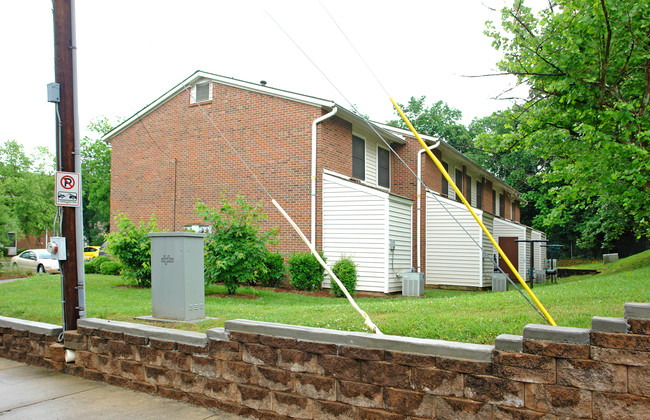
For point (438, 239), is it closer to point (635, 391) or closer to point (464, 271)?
point (464, 271)

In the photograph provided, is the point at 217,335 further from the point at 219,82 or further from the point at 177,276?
the point at 219,82

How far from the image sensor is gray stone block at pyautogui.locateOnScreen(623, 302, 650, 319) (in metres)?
3.51

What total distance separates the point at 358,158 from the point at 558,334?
46.2 ft

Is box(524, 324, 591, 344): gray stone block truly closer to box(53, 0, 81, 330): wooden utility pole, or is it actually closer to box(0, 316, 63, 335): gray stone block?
box(53, 0, 81, 330): wooden utility pole

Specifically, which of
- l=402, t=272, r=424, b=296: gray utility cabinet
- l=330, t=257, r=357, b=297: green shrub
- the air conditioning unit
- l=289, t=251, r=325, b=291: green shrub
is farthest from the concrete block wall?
the air conditioning unit

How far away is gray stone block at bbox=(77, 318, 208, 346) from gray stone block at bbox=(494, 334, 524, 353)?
3221 millimetres

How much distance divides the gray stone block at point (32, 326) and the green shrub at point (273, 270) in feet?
24.7

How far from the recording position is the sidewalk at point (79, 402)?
5.29 m

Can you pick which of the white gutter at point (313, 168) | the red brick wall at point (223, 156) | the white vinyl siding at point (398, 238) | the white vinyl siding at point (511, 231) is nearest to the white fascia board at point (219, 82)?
the red brick wall at point (223, 156)

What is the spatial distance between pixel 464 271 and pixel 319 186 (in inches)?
277

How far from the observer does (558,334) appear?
3721 mm

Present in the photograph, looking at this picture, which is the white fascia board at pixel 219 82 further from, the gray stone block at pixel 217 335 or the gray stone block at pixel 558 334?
the gray stone block at pixel 558 334

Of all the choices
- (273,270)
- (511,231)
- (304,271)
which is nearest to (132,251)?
(273,270)

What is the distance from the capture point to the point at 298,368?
4.89 m
